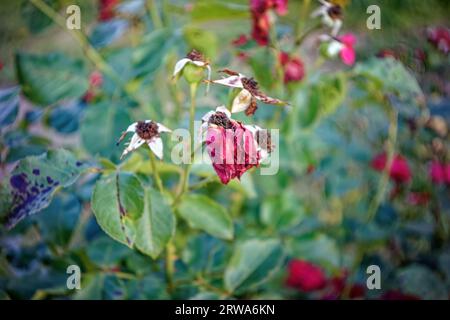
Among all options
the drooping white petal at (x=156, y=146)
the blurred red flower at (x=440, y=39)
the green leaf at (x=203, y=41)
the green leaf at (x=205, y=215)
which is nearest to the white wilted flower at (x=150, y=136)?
the drooping white petal at (x=156, y=146)

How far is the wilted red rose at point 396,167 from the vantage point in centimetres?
112

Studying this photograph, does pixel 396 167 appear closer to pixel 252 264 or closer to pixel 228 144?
pixel 252 264

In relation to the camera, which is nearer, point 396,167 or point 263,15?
point 263,15

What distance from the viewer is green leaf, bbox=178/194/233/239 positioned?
67cm

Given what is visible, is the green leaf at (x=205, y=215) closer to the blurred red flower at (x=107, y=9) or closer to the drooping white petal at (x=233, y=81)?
the drooping white petal at (x=233, y=81)

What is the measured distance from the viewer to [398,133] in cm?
112

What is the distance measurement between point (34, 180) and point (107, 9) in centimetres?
57

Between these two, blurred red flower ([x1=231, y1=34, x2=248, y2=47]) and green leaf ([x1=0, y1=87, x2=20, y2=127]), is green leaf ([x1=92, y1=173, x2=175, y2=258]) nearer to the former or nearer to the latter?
green leaf ([x1=0, y1=87, x2=20, y2=127])

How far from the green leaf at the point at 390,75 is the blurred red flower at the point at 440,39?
0.22 meters

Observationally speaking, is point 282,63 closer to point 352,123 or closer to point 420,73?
point 420,73

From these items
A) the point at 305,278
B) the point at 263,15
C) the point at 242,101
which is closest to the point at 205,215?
the point at 242,101

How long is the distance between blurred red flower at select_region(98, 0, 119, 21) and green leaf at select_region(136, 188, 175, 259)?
56 cm

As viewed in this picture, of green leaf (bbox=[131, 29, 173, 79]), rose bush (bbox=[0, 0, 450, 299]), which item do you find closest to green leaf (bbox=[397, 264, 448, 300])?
rose bush (bbox=[0, 0, 450, 299])

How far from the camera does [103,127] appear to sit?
812mm
